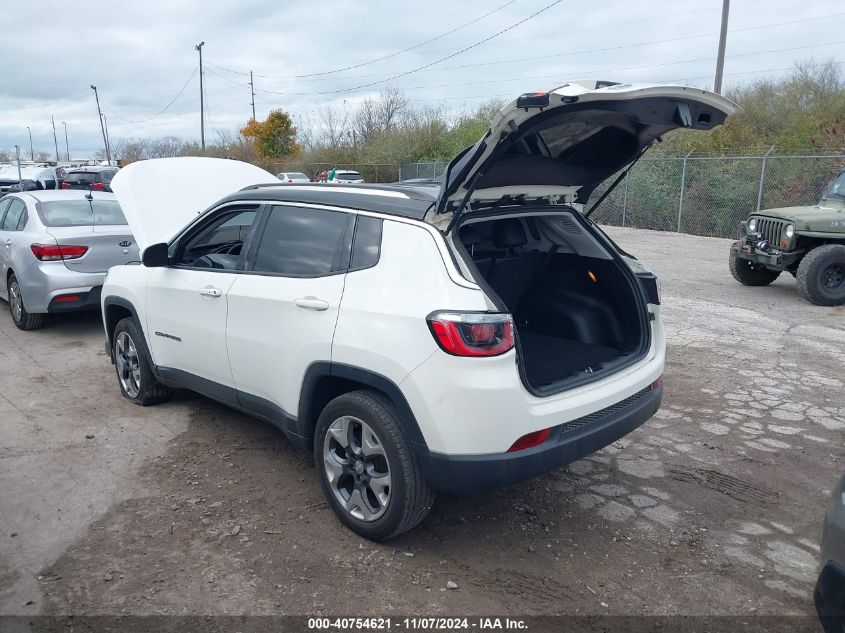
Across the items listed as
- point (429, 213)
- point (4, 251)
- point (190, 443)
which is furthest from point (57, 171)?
point (429, 213)

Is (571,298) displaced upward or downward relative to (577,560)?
upward

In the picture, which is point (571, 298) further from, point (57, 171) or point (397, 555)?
point (57, 171)

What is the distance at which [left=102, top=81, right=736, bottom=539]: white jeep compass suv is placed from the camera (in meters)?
3.15

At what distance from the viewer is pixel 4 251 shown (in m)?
8.31

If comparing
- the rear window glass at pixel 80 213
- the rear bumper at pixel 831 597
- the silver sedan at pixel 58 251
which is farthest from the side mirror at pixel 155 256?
the rear bumper at pixel 831 597

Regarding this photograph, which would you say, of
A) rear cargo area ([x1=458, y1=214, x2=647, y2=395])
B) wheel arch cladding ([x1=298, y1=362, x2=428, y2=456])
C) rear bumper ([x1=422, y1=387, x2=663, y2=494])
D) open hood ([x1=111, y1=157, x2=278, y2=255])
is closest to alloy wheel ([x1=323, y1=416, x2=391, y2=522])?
wheel arch cladding ([x1=298, y1=362, x2=428, y2=456])

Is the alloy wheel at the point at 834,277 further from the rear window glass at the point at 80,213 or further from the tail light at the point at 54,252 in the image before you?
the tail light at the point at 54,252

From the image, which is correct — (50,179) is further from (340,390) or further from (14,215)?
(340,390)

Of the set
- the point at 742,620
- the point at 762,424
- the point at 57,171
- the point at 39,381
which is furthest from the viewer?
the point at 57,171

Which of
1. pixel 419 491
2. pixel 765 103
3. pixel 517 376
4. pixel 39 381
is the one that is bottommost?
pixel 39 381

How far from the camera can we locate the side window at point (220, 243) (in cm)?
461

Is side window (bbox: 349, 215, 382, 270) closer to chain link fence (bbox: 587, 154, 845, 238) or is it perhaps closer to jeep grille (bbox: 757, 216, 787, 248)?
jeep grille (bbox: 757, 216, 787, 248)

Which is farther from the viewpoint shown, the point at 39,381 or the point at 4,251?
the point at 4,251

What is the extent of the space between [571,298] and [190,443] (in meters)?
2.80
